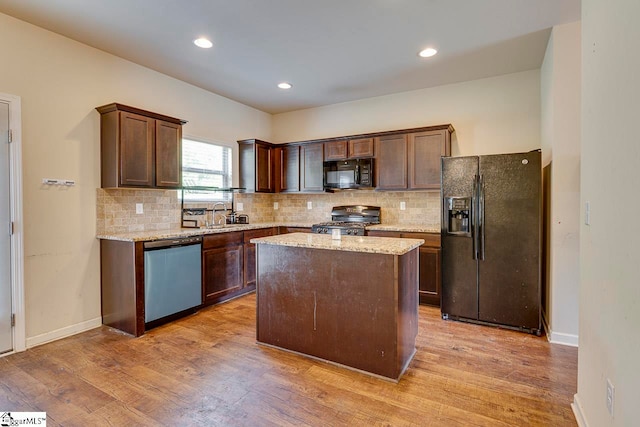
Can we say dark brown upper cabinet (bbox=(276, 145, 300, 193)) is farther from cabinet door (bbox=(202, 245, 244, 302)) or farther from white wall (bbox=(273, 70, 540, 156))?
cabinet door (bbox=(202, 245, 244, 302))

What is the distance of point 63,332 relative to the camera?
3.10m

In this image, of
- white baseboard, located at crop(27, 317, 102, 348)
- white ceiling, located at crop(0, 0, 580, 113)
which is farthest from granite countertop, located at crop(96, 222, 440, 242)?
white ceiling, located at crop(0, 0, 580, 113)

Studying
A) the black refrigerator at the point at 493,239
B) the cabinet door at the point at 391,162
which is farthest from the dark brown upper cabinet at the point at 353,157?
the black refrigerator at the point at 493,239

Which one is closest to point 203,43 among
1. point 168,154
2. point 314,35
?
point 314,35

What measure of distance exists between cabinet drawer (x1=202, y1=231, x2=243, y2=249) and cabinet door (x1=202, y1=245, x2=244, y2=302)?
5 cm

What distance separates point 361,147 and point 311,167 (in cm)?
87

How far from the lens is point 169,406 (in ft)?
6.70

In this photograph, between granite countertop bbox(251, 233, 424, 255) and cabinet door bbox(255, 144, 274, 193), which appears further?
cabinet door bbox(255, 144, 274, 193)

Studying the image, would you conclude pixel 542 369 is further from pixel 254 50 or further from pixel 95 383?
pixel 254 50

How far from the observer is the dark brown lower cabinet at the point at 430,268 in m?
3.85

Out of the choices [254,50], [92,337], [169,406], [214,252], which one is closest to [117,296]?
[92,337]

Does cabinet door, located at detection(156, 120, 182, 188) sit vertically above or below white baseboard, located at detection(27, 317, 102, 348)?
above

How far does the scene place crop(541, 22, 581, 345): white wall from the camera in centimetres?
290

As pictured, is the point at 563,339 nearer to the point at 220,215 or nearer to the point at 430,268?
the point at 430,268
